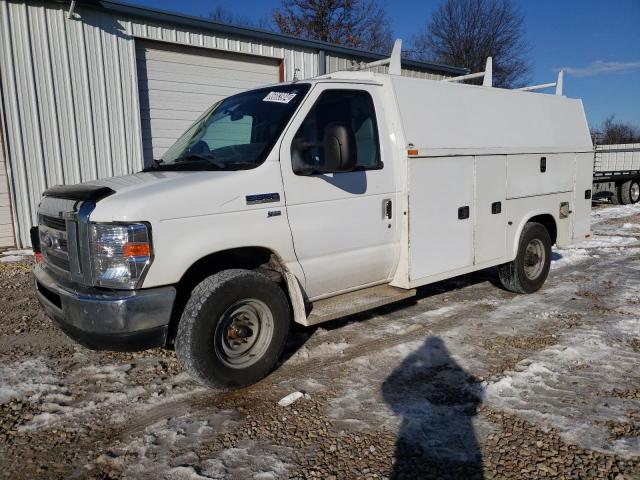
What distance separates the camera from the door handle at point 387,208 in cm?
454

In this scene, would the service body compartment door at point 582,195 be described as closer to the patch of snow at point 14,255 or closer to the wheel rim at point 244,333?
the wheel rim at point 244,333

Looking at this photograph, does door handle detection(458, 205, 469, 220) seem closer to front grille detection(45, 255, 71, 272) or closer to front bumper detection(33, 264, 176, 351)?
front bumper detection(33, 264, 176, 351)

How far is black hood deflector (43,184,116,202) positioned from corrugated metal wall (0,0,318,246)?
635cm

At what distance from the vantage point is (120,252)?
127 inches

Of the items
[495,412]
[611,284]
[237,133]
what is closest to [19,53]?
[237,133]

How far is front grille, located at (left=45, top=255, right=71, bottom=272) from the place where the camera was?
360cm

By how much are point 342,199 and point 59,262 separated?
2.24m

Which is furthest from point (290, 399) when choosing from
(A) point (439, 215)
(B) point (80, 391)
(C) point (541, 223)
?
(C) point (541, 223)

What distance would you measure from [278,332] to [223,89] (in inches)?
359

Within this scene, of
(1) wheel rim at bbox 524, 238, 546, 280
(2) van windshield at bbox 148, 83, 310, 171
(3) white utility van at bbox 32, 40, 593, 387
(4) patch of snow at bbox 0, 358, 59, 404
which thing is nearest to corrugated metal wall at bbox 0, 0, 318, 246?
(3) white utility van at bbox 32, 40, 593, 387

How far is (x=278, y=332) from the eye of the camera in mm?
3926

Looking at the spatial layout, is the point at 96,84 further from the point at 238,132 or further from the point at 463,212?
the point at 463,212

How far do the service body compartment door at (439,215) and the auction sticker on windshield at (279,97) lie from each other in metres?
1.26

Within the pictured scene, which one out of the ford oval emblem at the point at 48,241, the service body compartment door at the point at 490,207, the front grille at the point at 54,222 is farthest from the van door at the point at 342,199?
the ford oval emblem at the point at 48,241
